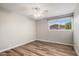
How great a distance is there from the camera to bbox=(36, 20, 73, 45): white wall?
1.41 metres

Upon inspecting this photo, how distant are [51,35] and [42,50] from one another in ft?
1.16

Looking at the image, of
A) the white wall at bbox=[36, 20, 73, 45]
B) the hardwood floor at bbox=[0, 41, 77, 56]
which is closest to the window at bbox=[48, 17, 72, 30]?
the white wall at bbox=[36, 20, 73, 45]

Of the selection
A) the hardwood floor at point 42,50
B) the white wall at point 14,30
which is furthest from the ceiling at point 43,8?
the hardwood floor at point 42,50

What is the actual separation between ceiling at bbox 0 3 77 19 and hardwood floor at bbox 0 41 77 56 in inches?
24.3

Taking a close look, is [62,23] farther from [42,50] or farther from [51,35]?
[42,50]

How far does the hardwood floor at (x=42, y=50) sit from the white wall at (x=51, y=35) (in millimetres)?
98

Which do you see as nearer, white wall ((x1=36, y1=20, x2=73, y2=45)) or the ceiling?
the ceiling

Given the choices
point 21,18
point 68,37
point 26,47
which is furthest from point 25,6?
point 68,37

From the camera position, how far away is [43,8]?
1.33 m

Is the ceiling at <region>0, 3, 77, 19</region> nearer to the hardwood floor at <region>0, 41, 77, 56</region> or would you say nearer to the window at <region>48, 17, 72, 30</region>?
the window at <region>48, 17, 72, 30</region>

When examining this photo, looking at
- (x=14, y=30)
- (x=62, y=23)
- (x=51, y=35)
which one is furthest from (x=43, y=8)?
(x=14, y=30)

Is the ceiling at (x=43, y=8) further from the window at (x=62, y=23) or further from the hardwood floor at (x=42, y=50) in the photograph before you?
the hardwood floor at (x=42, y=50)

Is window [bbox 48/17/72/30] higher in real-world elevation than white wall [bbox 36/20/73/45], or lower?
higher

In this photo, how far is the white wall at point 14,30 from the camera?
135 centimetres
